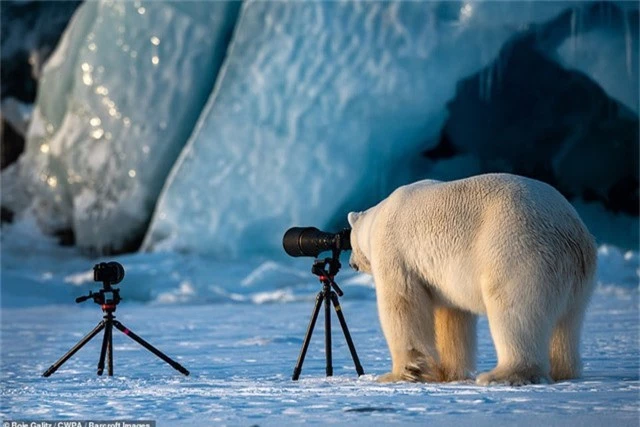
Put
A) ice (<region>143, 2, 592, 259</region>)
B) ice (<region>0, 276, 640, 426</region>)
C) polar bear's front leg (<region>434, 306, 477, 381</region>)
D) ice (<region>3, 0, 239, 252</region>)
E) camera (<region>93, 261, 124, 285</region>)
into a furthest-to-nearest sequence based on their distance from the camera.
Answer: ice (<region>3, 0, 239, 252</region>) → ice (<region>143, 2, 592, 259</region>) → camera (<region>93, 261, 124, 285</region>) → polar bear's front leg (<region>434, 306, 477, 381</region>) → ice (<region>0, 276, 640, 426</region>)

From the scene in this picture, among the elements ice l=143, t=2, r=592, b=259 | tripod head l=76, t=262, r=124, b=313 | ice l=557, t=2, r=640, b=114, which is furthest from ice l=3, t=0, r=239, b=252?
tripod head l=76, t=262, r=124, b=313

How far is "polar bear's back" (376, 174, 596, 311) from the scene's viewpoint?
12.9 feet

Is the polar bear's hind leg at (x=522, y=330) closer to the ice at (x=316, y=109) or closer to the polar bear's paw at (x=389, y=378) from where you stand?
the polar bear's paw at (x=389, y=378)

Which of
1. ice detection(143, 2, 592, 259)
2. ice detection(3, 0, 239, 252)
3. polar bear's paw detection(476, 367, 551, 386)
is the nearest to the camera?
polar bear's paw detection(476, 367, 551, 386)

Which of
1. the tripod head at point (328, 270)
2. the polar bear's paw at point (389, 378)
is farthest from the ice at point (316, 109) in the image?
the polar bear's paw at point (389, 378)

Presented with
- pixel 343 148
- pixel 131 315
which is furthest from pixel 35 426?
pixel 343 148

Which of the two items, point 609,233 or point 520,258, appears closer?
point 520,258

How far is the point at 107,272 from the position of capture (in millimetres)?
4824

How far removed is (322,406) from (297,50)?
364 inches

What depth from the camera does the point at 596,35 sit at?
12.6 meters

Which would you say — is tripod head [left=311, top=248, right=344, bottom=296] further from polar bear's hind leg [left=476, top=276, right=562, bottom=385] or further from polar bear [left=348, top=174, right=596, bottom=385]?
polar bear's hind leg [left=476, top=276, right=562, bottom=385]

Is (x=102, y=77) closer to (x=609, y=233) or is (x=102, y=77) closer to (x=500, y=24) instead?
(x=500, y=24)

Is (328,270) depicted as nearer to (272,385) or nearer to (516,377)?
(272,385)

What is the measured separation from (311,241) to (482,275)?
0.98 m
